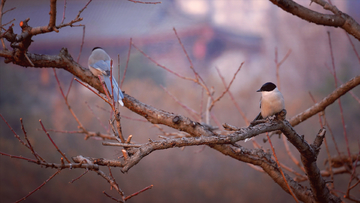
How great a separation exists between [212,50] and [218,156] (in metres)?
1.30

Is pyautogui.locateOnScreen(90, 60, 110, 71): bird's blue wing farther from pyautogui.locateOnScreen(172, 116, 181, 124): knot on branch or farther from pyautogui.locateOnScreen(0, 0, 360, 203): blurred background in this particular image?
pyautogui.locateOnScreen(0, 0, 360, 203): blurred background

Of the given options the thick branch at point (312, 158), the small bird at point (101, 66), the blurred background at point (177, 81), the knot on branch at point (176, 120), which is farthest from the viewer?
the blurred background at point (177, 81)

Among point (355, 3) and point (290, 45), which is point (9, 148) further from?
point (355, 3)

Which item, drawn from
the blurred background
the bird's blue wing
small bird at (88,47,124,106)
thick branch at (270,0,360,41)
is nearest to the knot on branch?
small bird at (88,47,124,106)

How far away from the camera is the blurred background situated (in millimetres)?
3068

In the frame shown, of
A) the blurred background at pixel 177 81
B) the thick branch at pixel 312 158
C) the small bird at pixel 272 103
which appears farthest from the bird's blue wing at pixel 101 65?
the blurred background at pixel 177 81

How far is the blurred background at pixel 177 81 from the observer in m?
3.07

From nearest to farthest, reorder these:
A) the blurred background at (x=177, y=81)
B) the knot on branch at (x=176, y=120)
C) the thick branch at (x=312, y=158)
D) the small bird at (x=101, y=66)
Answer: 1. the thick branch at (x=312, y=158)
2. the knot on branch at (x=176, y=120)
3. the small bird at (x=101, y=66)
4. the blurred background at (x=177, y=81)

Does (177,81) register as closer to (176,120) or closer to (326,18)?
(176,120)

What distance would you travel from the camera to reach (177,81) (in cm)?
319

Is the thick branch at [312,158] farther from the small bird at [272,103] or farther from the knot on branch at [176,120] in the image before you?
the knot on branch at [176,120]

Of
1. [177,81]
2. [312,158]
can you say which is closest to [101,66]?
[312,158]

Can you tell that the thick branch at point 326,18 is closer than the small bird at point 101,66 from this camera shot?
Yes

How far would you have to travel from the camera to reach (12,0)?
293cm
